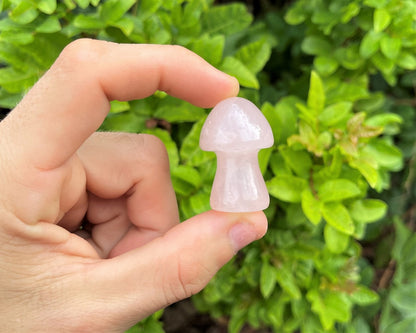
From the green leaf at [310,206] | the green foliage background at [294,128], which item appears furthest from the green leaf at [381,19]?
the green leaf at [310,206]

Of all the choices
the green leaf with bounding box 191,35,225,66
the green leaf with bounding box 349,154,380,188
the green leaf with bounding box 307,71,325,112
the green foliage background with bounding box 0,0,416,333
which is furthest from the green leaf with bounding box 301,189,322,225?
the green leaf with bounding box 191,35,225,66

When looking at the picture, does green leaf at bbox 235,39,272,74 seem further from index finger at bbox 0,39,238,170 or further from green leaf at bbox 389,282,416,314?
green leaf at bbox 389,282,416,314

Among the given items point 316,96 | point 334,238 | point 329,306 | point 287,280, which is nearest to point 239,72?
point 316,96

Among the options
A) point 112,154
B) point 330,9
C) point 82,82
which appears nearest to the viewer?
point 82,82

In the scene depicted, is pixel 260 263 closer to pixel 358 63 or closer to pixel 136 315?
pixel 136 315

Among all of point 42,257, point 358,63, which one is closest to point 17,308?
point 42,257

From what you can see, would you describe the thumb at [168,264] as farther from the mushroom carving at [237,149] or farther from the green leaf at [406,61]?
the green leaf at [406,61]
